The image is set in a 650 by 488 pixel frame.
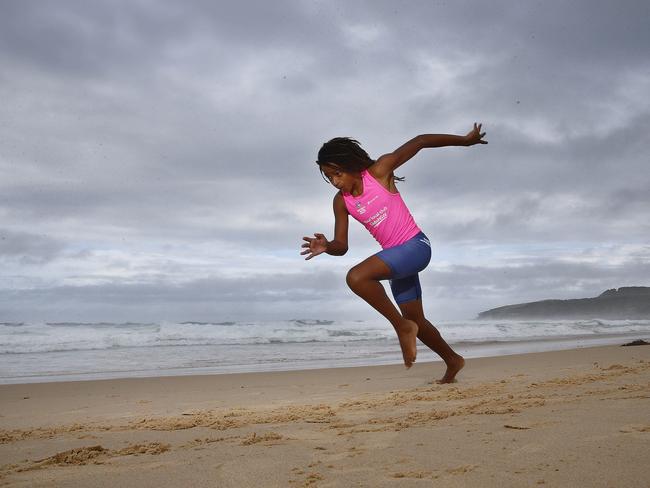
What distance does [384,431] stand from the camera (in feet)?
11.1

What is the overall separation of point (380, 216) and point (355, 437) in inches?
71.1

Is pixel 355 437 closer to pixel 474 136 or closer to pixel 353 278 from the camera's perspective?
pixel 353 278

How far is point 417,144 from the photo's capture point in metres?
4.62

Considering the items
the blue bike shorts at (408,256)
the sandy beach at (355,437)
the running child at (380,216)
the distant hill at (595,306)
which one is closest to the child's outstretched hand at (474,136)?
the running child at (380,216)

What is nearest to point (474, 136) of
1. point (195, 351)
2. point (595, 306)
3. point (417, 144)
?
point (417, 144)

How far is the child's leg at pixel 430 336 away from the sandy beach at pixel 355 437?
0.19 meters

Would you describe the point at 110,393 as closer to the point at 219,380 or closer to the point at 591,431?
the point at 219,380

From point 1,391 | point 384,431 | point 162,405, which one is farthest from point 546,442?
point 1,391

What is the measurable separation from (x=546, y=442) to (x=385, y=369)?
6.27m

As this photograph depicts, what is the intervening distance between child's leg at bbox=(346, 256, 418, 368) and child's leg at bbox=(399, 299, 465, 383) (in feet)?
1.88

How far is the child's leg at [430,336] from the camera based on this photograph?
5039 mm

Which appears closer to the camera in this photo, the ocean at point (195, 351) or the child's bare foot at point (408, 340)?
the child's bare foot at point (408, 340)

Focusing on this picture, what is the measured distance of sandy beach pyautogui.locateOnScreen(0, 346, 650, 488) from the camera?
245 cm

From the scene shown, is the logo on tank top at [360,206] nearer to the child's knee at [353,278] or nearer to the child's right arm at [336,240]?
the child's right arm at [336,240]
